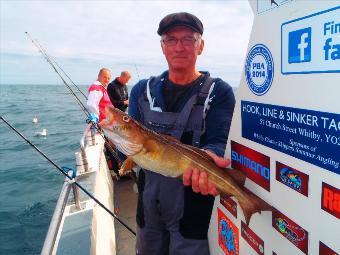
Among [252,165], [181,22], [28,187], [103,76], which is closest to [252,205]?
[252,165]

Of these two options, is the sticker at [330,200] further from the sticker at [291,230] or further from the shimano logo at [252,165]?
the shimano logo at [252,165]

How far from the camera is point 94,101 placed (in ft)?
26.1

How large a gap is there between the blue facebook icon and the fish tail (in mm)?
860

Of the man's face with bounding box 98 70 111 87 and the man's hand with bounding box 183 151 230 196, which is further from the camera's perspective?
the man's face with bounding box 98 70 111 87

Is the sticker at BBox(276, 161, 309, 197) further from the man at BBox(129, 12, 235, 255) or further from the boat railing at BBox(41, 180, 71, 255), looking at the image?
the boat railing at BBox(41, 180, 71, 255)

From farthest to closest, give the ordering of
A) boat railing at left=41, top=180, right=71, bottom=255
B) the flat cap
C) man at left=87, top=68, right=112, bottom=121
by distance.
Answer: man at left=87, top=68, right=112, bottom=121
the flat cap
boat railing at left=41, top=180, right=71, bottom=255

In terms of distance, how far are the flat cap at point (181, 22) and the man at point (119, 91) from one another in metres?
7.27

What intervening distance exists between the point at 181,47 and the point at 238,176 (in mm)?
1325

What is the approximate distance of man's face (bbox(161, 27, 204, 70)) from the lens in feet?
9.55

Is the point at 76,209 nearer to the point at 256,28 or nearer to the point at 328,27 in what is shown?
the point at 256,28

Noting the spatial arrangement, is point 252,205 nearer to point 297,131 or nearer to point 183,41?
point 297,131

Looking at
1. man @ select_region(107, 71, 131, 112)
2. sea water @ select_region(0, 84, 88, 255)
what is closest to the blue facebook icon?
man @ select_region(107, 71, 131, 112)

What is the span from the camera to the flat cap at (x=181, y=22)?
2.86 metres

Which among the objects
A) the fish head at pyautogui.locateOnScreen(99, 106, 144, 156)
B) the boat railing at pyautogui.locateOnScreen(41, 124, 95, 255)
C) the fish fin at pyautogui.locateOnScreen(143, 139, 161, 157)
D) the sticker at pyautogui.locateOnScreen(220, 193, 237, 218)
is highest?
the fish head at pyautogui.locateOnScreen(99, 106, 144, 156)
